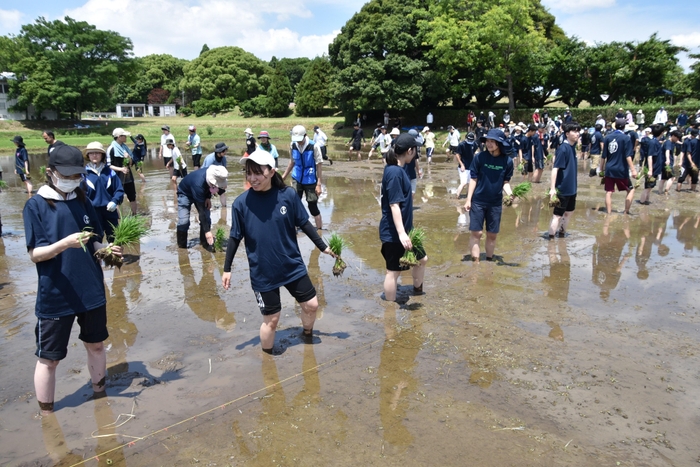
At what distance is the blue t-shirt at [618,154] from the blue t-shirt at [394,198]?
662 cm

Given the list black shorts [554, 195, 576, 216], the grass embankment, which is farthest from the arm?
the grass embankment

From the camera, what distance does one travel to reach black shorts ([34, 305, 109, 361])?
393 centimetres

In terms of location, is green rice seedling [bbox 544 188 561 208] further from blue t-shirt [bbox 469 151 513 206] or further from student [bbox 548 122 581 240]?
blue t-shirt [bbox 469 151 513 206]

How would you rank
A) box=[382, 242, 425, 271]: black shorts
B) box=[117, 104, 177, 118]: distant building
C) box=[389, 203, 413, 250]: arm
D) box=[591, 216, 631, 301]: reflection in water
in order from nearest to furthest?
box=[389, 203, 413, 250]: arm → box=[382, 242, 425, 271]: black shorts → box=[591, 216, 631, 301]: reflection in water → box=[117, 104, 177, 118]: distant building

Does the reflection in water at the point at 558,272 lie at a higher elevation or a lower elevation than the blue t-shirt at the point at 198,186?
lower

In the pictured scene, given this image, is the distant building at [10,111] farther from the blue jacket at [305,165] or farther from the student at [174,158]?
the blue jacket at [305,165]

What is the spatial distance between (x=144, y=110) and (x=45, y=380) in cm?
8797

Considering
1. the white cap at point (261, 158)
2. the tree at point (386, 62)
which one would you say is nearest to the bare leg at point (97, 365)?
the white cap at point (261, 158)

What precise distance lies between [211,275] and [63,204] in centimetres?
403

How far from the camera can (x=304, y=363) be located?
4973 millimetres

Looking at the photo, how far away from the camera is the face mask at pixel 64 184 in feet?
12.8

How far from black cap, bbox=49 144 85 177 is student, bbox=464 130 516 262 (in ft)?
16.8

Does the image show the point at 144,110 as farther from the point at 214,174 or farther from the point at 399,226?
the point at 399,226

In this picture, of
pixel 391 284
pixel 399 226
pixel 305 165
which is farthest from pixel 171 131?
pixel 399 226
